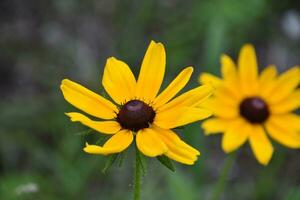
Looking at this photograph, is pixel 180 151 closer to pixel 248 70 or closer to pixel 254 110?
pixel 254 110

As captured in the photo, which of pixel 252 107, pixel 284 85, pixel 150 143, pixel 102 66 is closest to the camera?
pixel 150 143

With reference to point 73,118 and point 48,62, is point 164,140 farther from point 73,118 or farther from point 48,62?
point 48,62

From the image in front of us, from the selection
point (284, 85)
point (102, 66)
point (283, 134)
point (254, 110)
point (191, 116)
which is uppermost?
point (102, 66)

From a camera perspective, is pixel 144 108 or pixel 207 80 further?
pixel 207 80

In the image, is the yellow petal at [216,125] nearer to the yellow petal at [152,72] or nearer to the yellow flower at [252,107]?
the yellow flower at [252,107]

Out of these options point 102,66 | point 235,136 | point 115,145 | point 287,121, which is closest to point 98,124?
point 115,145

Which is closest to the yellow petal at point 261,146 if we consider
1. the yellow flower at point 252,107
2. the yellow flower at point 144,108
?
the yellow flower at point 252,107

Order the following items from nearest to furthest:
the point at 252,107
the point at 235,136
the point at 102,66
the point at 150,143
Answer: the point at 150,143 → the point at 235,136 → the point at 252,107 → the point at 102,66

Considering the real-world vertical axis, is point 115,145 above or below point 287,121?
below
